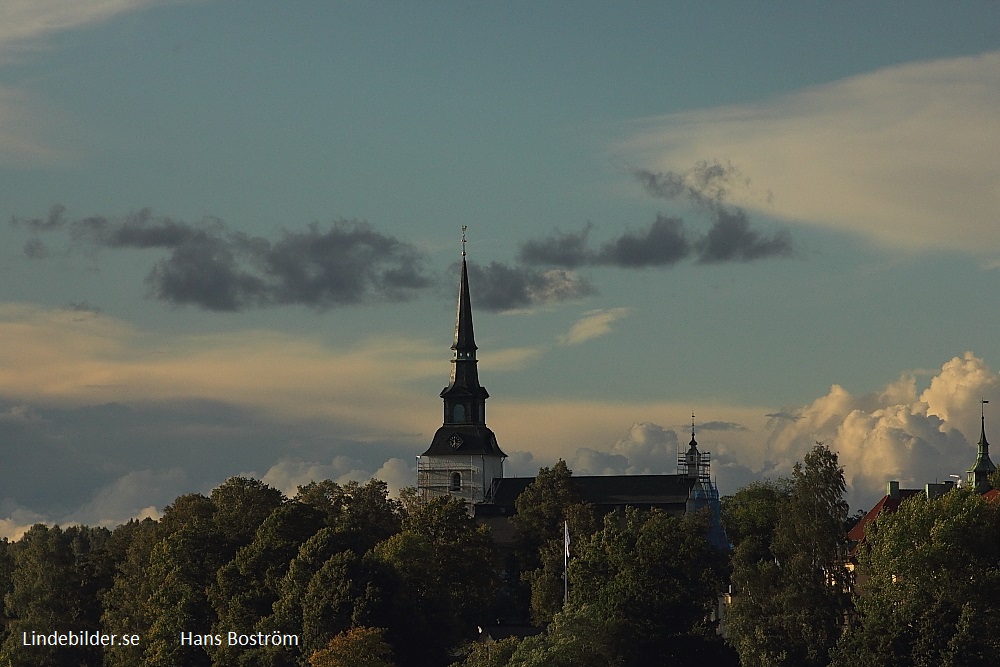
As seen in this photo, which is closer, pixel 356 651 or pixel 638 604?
pixel 356 651

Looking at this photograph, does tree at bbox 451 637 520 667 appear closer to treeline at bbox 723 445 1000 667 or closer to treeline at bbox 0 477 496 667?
treeline at bbox 0 477 496 667

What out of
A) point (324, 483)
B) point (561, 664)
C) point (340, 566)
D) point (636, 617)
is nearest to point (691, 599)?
point (636, 617)

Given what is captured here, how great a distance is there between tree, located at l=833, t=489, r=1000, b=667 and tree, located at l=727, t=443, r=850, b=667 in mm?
1898

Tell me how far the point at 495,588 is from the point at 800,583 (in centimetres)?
3610

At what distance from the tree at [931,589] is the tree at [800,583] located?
1898 millimetres

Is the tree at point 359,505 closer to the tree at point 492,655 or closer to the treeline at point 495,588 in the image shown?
the treeline at point 495,588

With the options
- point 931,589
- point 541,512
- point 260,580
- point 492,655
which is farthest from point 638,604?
point 541,512

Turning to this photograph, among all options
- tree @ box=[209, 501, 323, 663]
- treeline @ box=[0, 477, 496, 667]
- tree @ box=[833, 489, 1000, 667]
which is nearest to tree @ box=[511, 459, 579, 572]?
treeline @ box=[0, 477, 496, 667]

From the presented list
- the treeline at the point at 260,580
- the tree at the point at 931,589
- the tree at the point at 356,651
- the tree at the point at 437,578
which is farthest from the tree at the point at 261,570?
the tree at the point at 931,589

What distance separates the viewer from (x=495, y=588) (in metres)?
134

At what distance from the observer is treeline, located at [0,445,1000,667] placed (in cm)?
9806

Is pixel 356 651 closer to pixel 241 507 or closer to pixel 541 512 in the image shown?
pixel 241 507

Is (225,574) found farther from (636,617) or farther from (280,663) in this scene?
(636,617)

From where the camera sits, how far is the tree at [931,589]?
306 feet
